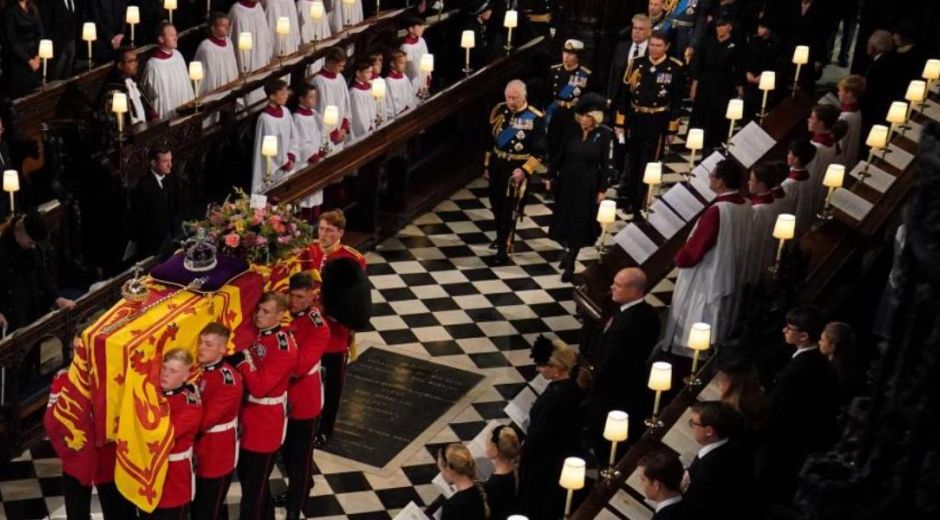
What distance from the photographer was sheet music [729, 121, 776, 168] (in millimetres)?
13766

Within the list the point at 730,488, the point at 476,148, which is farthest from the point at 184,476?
the point at 476,148

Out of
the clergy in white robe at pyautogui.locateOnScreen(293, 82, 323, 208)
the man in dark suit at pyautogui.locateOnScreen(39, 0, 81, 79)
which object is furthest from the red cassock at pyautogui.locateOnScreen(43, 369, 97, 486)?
the man in dark suit at pyautogui.locateOnScreen(39, 0, 81, 79)

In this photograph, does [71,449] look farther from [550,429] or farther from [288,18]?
[288,18]

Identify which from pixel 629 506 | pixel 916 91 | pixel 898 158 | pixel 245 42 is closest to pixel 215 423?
pixel 629 506

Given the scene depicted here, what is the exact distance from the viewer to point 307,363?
10.5m

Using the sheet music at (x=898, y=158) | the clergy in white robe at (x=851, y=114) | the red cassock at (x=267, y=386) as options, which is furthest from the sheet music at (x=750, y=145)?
the red cassock at (x=267, y=386)

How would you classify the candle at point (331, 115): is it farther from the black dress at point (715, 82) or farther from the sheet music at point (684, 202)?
the black dress at point (715, 82)

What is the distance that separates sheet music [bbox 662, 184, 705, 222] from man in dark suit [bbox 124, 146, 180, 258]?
425 centimetres

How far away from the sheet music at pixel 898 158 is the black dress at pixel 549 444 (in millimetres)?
4795

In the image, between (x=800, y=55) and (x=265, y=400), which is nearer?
(x=265, y=400)

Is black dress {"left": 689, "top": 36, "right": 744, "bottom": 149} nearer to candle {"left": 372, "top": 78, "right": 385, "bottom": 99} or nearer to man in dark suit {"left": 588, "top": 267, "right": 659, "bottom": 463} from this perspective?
candle {"left": 372, "top": 78, "right": 385, "bottom": 99}

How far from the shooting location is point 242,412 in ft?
33.0

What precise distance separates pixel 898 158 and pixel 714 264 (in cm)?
254

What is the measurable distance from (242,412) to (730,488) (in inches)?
129
